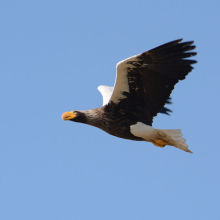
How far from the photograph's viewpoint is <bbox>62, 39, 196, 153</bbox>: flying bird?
911 cm

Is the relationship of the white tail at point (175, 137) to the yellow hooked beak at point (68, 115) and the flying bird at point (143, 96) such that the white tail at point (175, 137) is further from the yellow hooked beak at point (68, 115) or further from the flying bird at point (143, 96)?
the yellow hooked beak at point (68, 115)

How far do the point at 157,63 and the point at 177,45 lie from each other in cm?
50

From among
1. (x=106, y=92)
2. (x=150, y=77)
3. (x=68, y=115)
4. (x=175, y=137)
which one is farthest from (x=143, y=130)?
(x=106, y=92)

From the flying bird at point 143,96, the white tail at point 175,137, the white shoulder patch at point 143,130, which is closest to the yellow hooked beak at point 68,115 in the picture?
the flying bird at point 143,96

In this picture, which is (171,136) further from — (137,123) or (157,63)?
(157,63)

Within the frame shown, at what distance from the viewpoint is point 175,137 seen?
9930 millimetres

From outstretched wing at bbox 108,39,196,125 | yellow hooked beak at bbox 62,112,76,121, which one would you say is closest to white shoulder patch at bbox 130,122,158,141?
outstretched wing at bbox 108,39,196,125

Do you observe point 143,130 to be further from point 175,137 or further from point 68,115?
point 68,115

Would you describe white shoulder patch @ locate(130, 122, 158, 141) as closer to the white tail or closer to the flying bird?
the flying bird

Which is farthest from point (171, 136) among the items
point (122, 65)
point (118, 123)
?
point (122, 65)

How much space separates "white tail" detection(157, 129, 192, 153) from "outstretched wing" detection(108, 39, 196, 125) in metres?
0.40

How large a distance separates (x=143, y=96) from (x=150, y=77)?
0.48 m

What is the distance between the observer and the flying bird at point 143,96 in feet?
29.9

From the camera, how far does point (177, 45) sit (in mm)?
8961
